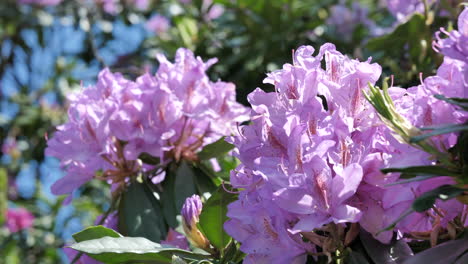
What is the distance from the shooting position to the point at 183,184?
1.54 metres

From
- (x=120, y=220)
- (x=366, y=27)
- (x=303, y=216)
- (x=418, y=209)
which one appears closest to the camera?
(x=418, y=209)

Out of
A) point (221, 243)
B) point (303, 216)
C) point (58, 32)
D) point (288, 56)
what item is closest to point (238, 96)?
point (288, 56)

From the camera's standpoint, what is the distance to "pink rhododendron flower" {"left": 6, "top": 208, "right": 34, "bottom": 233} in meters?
3.68

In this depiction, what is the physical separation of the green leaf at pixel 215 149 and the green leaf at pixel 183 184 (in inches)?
1.7

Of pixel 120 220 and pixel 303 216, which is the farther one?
pixel 120 220

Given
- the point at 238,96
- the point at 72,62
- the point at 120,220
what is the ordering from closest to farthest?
the point at 120,220 → the point at 238,96 → the point at 72,62

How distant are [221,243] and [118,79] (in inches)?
21.1

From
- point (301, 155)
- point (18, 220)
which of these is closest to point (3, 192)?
point (18, 220)

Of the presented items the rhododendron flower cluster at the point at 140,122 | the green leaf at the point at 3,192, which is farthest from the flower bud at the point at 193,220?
the green leaf at the point at 3,192

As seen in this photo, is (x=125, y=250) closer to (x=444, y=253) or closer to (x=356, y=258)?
(x=356, y=258)

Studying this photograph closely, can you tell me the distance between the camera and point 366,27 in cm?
278

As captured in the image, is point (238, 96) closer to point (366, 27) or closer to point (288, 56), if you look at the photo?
point (288, 56)

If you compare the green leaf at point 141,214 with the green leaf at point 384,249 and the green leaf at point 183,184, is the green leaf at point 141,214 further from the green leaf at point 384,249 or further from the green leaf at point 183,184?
the green leaf at point 384,249

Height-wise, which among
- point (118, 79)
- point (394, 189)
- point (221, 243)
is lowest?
point (221, 243)
